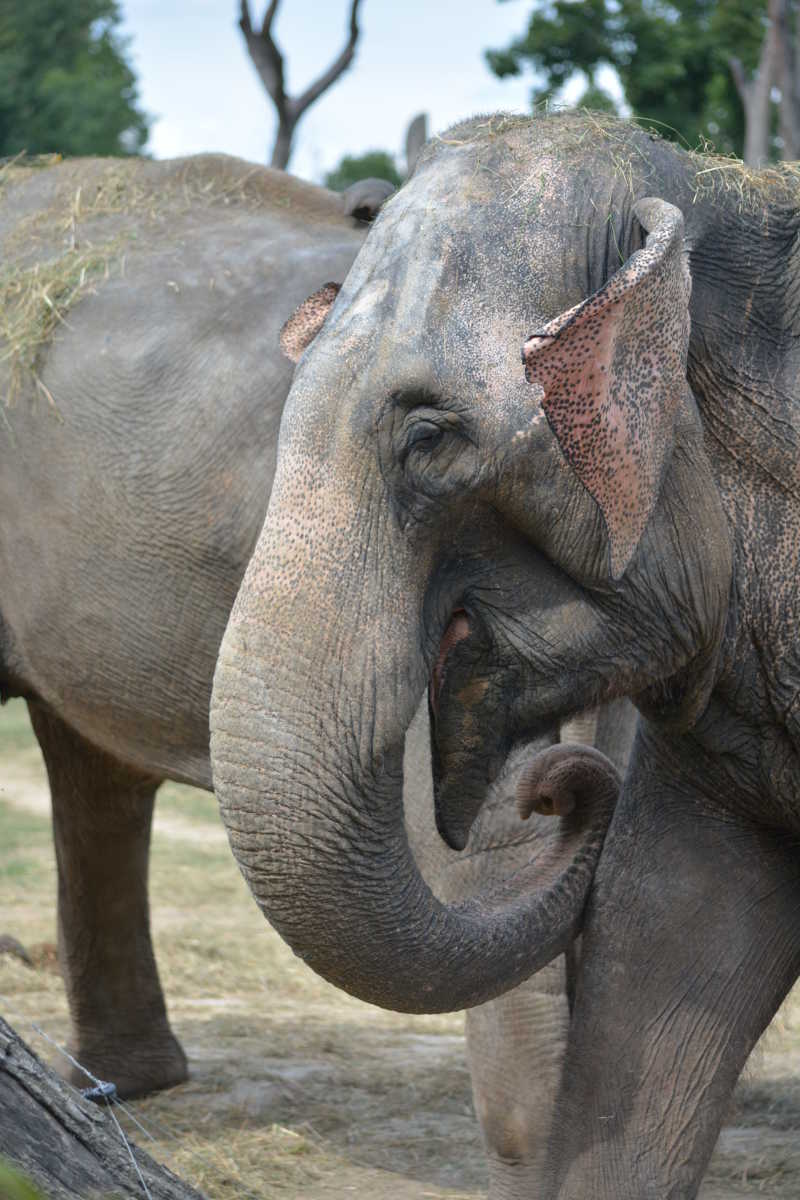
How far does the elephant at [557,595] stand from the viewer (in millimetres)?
2248

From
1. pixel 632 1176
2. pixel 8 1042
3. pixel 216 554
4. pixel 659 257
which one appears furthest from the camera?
pixel 216 554

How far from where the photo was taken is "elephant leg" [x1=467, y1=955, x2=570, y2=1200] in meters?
3.37

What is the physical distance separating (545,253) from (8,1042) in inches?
46.9

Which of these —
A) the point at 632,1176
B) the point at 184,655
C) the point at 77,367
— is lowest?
the point at 632,1176

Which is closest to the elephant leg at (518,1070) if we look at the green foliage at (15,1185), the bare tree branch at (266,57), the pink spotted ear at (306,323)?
the pink spotted ear at (306,323)

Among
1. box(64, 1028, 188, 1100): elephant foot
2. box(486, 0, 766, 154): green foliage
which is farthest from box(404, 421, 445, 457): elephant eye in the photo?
box(486, 0, 766, 154): green foliage

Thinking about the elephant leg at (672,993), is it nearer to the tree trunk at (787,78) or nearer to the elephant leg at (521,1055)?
the elephant leg at (521,1055)

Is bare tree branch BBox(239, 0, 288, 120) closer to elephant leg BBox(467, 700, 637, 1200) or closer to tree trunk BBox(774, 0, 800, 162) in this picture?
tree trunk BBox(774, 0, 800, 162)

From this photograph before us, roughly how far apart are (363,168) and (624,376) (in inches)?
1119

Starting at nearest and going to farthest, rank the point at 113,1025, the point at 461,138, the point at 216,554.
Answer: the point at 461,138, the point at 216,554, the point at 113,1025

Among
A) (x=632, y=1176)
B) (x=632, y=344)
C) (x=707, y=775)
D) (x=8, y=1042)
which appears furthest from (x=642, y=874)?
(x=8, y=1042)

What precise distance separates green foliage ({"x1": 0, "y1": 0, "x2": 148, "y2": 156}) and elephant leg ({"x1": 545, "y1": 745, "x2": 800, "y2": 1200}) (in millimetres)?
18118

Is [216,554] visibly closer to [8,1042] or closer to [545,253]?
[545,253]

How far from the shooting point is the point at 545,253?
2.38 metres
